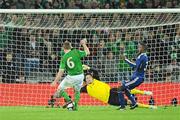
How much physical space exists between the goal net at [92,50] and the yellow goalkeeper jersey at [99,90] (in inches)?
14.4

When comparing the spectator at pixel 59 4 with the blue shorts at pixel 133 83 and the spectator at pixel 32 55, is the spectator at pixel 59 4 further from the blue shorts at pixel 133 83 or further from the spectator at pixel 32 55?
the blue shorts at pixel 133 83

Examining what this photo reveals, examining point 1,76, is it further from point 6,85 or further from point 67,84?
point 67,84

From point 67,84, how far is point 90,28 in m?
2.64

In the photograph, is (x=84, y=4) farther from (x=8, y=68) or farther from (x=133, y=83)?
(x=133, y=83)

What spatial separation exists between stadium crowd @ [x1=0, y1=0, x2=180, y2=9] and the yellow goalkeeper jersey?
7.07m

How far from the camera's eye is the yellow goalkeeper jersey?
70.1ft

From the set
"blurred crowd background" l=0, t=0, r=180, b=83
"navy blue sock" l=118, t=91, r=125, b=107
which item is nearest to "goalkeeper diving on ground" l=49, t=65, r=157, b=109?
"blurred crowd background" l=0, t=0, r=180, b=83

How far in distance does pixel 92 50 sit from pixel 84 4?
6523mm

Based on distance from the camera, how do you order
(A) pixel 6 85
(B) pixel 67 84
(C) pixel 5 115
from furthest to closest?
(A) pixel 6 85 < (B) pixel 67 84 < (C) pixel 5 115

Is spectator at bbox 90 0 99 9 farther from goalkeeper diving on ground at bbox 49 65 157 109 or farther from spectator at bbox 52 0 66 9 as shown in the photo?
goalkeeper diving on ground at bbox 49 65 157 109

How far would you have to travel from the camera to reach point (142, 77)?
19.5 m

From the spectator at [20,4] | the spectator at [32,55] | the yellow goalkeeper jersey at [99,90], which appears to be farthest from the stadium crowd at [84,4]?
the yellow goalkeeper jersey at [99,90]

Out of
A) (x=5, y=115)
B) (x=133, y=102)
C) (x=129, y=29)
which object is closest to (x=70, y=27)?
(x=129, y=29)

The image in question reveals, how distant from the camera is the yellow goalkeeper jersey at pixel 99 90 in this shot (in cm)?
2136
